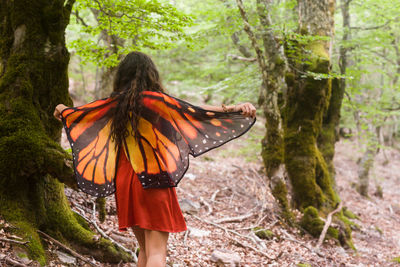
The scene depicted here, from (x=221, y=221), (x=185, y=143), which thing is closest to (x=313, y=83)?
(x=221, y=221)

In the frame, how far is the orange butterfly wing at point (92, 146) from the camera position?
9.29ft

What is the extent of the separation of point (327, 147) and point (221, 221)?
4702 millimetres

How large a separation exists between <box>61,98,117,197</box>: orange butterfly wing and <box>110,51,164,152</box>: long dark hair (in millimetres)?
120

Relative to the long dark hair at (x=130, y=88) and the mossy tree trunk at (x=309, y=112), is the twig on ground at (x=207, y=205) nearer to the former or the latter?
the mossy tree trunk at (x=309, y=112)

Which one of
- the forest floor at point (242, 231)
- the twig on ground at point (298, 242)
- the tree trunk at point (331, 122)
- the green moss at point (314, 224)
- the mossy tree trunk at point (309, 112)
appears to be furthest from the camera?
the tree trunk at point (331, 122)

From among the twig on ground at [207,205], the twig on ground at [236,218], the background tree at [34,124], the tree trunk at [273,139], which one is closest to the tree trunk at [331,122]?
the tree trunk at [273,139]

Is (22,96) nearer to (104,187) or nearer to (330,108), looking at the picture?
(104,187)

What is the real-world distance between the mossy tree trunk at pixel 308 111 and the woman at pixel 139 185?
5.01m

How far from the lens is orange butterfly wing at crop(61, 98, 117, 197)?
283 cm

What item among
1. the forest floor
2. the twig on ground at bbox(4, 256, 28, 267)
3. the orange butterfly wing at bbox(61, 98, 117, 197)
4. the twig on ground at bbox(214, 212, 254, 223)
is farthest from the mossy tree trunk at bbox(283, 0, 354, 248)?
the twig on ground at bbox(4, 256, 28, 267)

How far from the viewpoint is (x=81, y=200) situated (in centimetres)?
480

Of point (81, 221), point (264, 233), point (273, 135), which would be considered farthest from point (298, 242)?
point (81, 221)

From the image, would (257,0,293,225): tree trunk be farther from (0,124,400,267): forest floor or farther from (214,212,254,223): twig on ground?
(214,212,254,223): twig on ground

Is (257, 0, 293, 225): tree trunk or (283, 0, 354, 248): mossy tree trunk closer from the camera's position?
(257, 0, 293, 225): tree trunk
